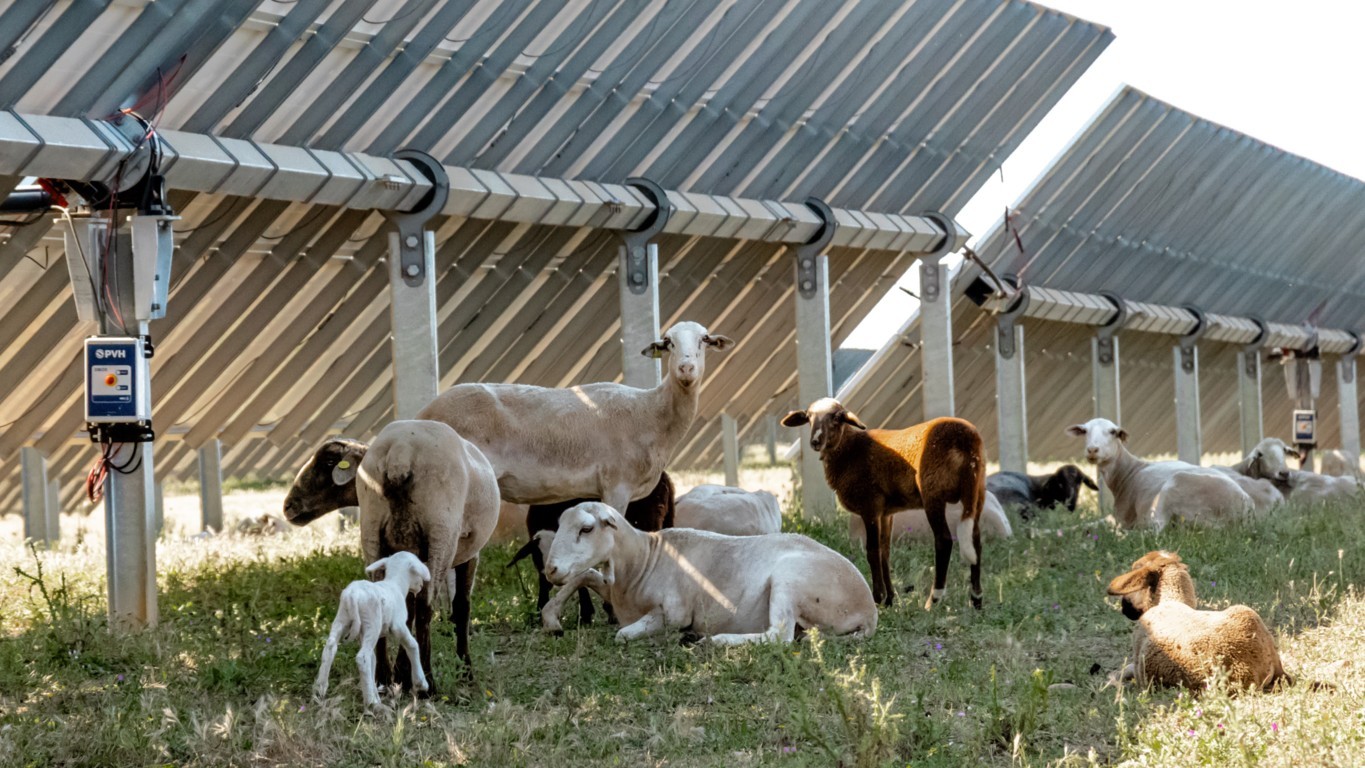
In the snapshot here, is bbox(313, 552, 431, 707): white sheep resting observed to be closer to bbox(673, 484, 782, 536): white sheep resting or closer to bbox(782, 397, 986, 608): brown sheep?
bbox(782, 397, 986, 608): brown sheep

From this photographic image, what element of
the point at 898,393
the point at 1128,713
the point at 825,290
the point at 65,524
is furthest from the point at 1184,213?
the point at 1128,713

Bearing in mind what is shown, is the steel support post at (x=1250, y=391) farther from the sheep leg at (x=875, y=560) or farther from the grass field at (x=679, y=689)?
the sheep leg at (x=875, y=560)

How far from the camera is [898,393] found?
22.3m

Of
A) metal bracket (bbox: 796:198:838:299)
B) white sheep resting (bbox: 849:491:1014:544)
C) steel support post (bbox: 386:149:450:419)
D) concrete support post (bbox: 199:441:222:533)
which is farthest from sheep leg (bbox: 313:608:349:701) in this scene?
concrete support post (bbox: 199:441:222:533)

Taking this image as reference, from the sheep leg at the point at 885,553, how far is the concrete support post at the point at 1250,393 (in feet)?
59.1

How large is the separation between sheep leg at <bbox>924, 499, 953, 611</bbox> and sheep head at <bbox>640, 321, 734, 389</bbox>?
151 cm

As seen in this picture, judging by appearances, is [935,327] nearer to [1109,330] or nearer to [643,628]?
[1109,330]

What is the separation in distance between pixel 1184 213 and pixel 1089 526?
1077 cm

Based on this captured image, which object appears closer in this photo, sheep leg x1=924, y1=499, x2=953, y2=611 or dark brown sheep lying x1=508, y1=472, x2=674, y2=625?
sheep leg x1=924, y1=499, x2=953, y2=611

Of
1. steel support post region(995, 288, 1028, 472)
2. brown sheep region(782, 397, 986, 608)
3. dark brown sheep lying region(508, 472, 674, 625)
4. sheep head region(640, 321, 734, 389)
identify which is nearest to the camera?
brown sheep region(782, 397, 986, 608)

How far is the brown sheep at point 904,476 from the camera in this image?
9008 mm

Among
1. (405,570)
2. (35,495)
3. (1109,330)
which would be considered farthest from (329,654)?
(1109,330)

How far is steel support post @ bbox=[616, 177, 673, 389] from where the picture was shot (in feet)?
43.8

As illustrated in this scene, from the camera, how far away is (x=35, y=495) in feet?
51.3
